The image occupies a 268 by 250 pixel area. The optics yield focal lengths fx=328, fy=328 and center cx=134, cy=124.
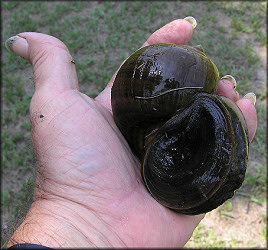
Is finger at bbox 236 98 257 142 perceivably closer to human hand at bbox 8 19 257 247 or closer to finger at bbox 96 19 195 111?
human hand at bbox 8 19 257 247

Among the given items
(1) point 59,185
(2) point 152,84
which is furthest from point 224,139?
(1) point 59,185

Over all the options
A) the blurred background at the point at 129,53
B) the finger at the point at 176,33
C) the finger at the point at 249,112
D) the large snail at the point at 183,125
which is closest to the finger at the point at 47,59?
the large snail at the point at 183,125

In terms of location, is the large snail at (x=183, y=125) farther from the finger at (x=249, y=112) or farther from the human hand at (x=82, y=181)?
the finger at (x=249, y=112)

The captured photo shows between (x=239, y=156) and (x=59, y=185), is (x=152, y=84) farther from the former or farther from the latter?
A: (x=59, y=185)

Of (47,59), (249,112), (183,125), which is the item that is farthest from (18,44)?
(249,112)

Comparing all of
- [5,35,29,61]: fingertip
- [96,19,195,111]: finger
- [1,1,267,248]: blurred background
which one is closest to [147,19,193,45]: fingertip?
[96,19,195,111]: finger
